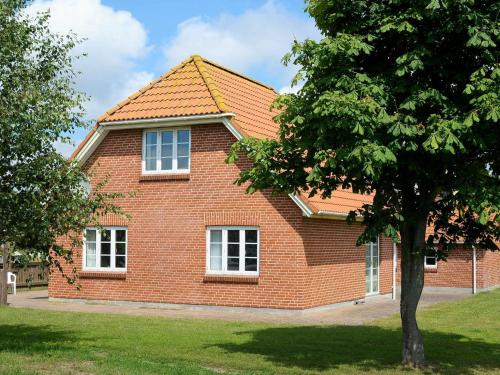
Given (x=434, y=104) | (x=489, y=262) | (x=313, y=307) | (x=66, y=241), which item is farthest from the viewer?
(x=489, y=262)

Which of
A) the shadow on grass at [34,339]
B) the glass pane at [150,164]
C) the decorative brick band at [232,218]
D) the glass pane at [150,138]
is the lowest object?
the shadow on grass at [34,339]

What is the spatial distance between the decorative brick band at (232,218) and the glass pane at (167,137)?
246 centimetres

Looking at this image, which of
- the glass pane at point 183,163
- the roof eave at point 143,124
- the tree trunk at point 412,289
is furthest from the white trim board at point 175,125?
the tree trunk at point 412,289

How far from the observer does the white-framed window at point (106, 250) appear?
21.8 m

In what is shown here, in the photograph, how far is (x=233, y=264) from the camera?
2014cm

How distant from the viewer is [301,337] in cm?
1467

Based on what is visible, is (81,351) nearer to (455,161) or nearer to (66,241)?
(455,161)

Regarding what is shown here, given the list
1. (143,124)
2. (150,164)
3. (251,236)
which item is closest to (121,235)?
(150,164)

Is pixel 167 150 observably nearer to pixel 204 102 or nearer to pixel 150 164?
pixel 150 164

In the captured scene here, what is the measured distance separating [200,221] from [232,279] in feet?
6.36

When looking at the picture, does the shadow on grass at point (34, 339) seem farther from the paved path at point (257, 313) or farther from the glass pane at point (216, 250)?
the glass pane at point (216, 250)

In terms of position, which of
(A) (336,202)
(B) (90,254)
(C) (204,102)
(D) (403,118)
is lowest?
(B) (90,254)

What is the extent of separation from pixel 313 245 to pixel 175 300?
4306mm

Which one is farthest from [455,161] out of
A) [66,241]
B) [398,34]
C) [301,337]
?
[66,241]
